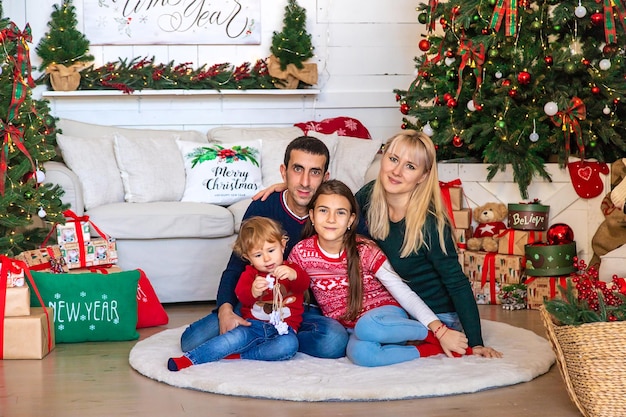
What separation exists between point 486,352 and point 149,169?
225 cm

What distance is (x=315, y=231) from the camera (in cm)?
337

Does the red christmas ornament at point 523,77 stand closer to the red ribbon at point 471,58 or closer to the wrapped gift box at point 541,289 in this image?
the red ribbon at point 471,58

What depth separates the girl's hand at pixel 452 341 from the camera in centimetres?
314

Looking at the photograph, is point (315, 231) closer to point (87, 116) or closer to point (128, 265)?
point (128, 265)

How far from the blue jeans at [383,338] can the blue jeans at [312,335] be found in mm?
51

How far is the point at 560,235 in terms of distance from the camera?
439 centimetres

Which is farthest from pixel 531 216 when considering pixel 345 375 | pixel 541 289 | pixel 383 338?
pixel 345 375

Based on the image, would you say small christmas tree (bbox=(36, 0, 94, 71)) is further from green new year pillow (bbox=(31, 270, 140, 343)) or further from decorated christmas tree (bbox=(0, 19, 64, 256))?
green new year pillow (bbox=(31, 270, 140, 343))

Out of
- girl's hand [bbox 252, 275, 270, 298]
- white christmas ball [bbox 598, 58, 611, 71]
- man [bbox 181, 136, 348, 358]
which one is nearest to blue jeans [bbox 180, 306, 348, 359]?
man [bbox 181, 136, 348, 358]

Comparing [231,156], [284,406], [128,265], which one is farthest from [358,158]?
[284,406]

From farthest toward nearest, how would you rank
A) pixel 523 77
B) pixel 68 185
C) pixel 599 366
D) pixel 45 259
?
pixel 523 77 → pixel 68 185 → pixel 45 259 → pixel 599 366

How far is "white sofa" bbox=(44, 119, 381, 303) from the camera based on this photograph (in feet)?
14.2

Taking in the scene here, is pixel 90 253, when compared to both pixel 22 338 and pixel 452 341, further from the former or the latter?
pixel 452 341

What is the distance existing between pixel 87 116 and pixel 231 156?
1.10 m
